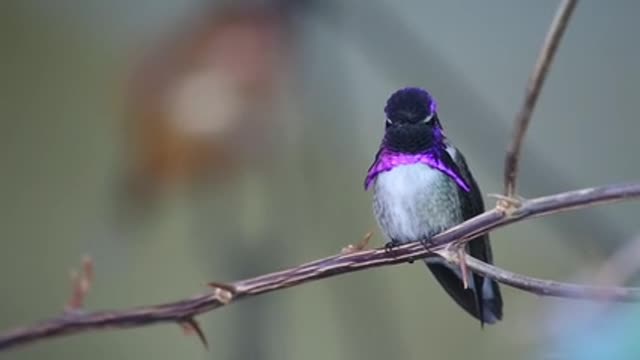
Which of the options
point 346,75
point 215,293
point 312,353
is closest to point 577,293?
point 215,293

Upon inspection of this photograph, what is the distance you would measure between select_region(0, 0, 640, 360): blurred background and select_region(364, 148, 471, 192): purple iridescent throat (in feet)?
0.15

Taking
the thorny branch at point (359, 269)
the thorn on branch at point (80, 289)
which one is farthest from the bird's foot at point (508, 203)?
the thorn on branch at point (80, 289)

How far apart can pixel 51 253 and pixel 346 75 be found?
1.66 ft

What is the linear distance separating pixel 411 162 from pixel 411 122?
1cm

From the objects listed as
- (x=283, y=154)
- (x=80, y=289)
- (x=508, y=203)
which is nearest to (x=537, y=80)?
(x=508, y=203)

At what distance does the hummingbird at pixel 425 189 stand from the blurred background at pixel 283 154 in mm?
21

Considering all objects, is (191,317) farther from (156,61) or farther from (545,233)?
(545,233)

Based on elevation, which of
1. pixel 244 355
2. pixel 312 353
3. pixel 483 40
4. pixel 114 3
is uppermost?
pixel 114 3

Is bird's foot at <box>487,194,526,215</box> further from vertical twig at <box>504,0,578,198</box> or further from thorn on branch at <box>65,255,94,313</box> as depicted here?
thorn on branch at <box>65,255,94,313</box>

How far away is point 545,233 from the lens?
0.72 metres

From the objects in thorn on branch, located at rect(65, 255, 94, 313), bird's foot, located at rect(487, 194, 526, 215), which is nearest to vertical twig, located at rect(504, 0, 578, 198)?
bird's foot, located at rect(487, 194, 526, 215)

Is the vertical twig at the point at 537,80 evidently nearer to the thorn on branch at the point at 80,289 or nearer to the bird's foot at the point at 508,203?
the bird's foot at the point at 508,203

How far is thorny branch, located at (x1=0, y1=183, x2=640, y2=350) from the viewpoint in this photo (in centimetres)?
18

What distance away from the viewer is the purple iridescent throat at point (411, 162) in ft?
0.81
